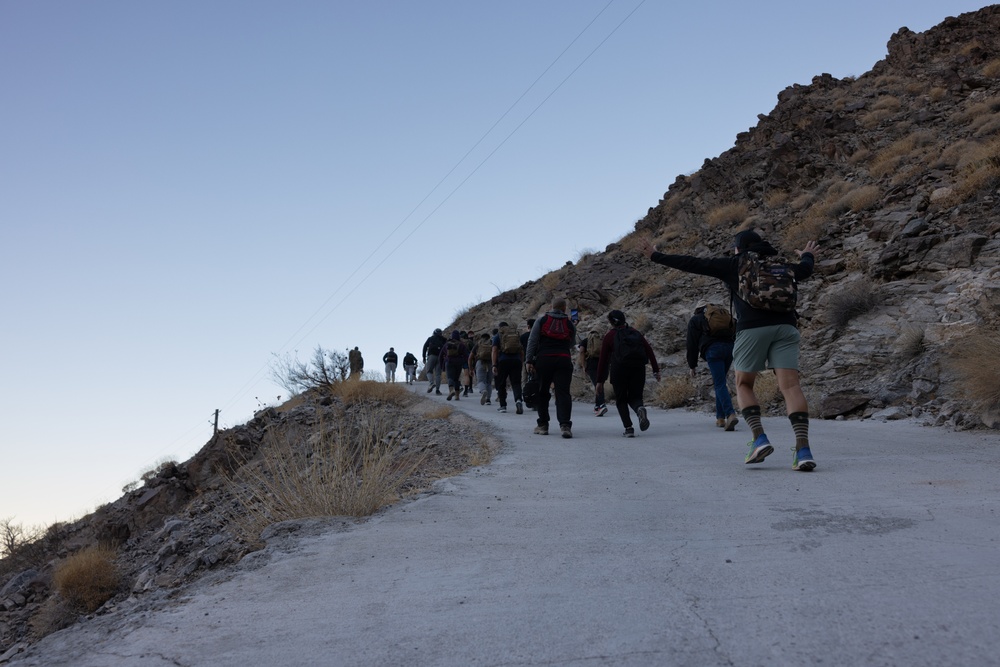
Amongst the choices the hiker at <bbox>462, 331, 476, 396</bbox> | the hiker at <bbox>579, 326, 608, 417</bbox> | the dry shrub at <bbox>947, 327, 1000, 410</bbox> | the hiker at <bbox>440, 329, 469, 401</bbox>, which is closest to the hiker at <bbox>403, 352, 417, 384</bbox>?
the hiker at <bbox>462, 331, 476, 396</bbox>

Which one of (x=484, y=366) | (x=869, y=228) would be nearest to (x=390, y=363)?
(x=484, y=366)

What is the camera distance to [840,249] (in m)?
19.6

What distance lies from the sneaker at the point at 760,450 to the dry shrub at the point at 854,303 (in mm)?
9412

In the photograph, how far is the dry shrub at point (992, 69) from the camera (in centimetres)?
2962

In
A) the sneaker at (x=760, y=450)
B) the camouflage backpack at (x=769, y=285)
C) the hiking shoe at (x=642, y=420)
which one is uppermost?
the camouflage backpack at (x=769, y=285)

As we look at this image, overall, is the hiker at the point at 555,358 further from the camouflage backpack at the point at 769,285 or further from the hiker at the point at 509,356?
the camouflage backpack at the point at 769,285

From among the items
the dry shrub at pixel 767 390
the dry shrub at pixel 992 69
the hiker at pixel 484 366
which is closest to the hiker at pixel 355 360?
the hiker at pixel 484 366

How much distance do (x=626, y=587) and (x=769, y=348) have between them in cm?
408

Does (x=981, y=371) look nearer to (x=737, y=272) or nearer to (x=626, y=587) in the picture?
(x=737, y=272)

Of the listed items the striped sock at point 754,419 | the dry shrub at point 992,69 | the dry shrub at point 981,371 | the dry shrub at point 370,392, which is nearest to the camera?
the striped sock at point 754,419

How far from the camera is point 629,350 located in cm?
1144

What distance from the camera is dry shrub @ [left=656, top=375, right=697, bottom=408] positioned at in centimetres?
1645

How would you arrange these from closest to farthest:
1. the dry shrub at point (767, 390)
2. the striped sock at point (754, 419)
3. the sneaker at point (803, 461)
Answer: the sneaker at point (803, 461), the striped sock at point (754, 419), the dry shrub at point (767, 390)

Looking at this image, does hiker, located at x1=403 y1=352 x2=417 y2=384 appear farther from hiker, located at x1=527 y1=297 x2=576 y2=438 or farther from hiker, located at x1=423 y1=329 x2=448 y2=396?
hiker, located at x1=527 y1=297 x2=576 y2=438
